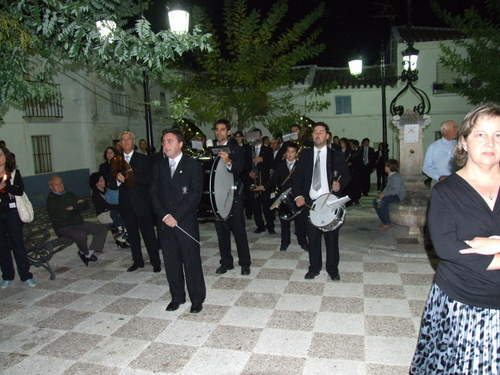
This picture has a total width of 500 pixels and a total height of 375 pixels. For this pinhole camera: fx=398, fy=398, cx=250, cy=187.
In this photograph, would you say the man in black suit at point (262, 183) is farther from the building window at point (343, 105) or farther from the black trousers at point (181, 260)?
the building window at point (343, 105)

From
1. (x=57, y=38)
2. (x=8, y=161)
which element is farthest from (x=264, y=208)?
(x=57, y=38)

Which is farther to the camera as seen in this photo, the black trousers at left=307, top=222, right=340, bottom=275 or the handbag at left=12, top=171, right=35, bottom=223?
the handbag at left=12, top=171, right=35, bottom=223

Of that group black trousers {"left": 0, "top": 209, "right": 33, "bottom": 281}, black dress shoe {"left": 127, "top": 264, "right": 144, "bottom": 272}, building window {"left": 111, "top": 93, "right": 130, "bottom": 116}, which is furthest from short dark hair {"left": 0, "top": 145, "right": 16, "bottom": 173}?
building window {"left": 111, "top": 93, "right": 130, "bottom": 116}

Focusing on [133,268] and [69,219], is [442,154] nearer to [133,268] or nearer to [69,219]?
[133,268]

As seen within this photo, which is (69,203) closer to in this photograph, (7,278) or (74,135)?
(7,278)

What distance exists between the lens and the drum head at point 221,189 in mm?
5121

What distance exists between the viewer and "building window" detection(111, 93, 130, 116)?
18.1m

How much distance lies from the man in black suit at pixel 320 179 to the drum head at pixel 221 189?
35.4 inches

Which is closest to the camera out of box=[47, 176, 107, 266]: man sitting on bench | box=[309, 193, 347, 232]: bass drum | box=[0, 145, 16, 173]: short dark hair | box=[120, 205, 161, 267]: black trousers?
box=[309, 193, 347, 232]: bass drum

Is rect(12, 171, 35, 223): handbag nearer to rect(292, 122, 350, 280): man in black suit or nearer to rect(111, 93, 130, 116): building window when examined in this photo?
rect(292, 122, 350, 280): man in black suit

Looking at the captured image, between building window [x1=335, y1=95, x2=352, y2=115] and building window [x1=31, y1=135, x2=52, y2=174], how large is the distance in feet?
45.4

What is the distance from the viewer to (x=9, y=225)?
5.46 m

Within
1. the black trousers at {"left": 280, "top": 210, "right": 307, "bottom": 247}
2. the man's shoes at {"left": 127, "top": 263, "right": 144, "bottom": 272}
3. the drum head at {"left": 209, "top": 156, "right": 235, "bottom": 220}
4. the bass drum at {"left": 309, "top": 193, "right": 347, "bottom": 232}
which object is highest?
the drum head at {"left": 209, "top": 156, "right": 235, "bottom": 220}

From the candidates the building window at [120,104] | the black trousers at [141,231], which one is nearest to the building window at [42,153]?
the building window at [120,104]
